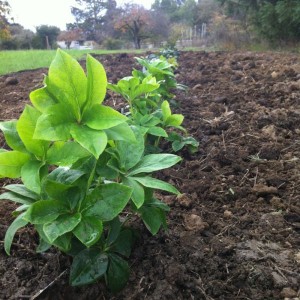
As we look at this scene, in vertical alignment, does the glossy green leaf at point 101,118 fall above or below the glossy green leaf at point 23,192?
above

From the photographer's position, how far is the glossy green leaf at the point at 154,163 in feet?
4.11

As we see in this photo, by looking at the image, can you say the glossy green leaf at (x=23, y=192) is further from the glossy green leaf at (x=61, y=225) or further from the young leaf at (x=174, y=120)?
the young leaf at (x=174, y=120)

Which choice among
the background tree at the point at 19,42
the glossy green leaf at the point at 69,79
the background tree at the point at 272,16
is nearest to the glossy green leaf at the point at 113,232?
the glossy green leaf at the point at 69,79

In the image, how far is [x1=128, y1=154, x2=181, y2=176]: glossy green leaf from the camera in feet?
4.11

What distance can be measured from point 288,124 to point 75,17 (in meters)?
33.6

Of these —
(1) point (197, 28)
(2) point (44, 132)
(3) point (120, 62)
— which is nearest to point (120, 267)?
(2) point (44, 132)

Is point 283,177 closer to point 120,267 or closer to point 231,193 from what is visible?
point 231,193

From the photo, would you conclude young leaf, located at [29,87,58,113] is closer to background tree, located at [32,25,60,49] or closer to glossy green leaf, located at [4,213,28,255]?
glossy green leaf, located at [4,213,28,255]

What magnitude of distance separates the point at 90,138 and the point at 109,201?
0.23 m

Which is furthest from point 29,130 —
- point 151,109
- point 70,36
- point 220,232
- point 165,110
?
point 70,36

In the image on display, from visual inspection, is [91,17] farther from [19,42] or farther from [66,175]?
[66,175]

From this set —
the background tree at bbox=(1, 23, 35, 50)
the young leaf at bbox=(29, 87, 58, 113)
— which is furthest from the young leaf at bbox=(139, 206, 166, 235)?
the background tree at bbox=(1, 23, 35, 50)

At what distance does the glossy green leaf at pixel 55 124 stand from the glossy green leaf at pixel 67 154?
0.07m

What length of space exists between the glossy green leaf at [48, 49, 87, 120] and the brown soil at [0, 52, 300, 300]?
68cm
